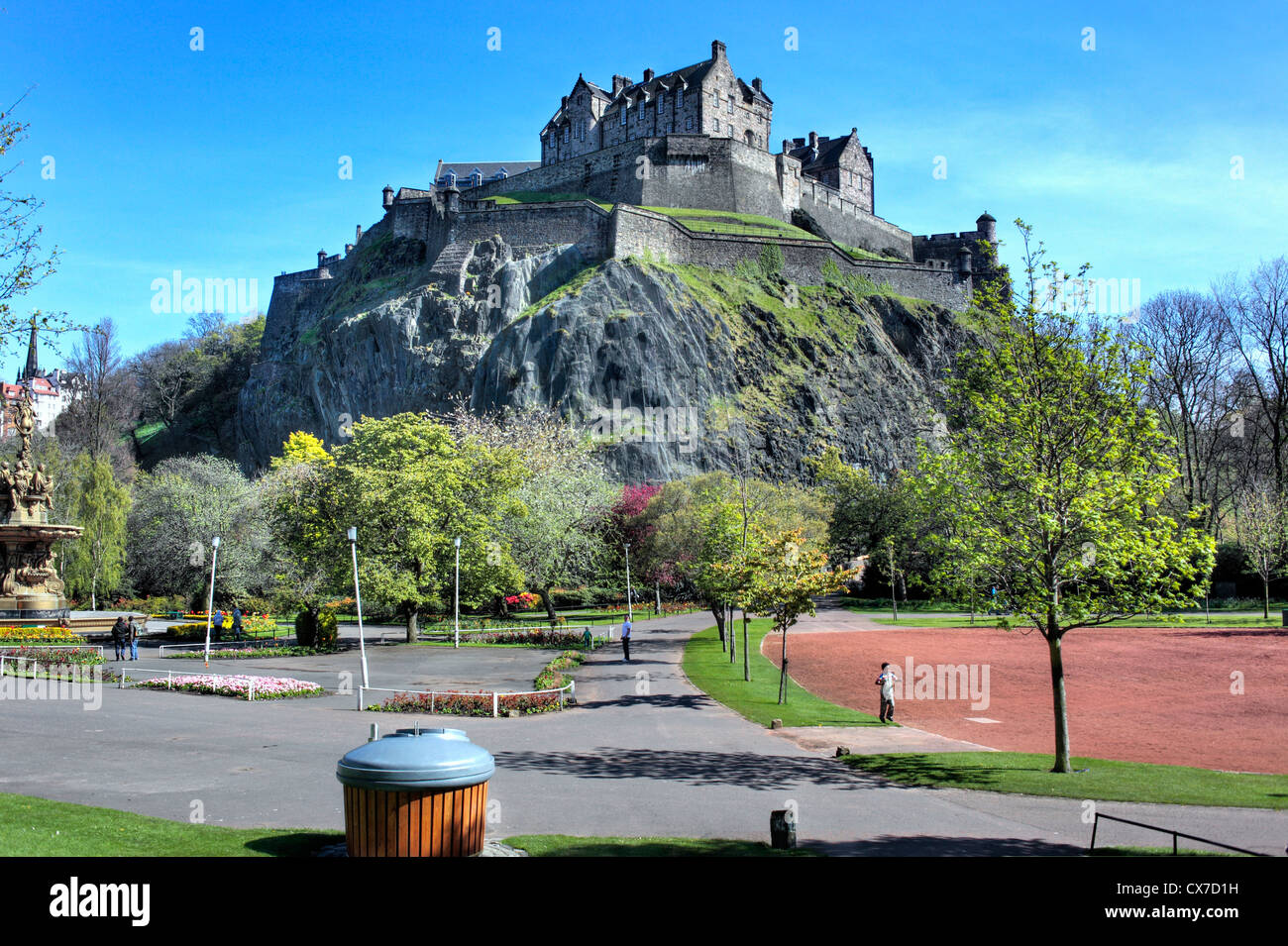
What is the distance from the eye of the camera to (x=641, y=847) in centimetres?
917

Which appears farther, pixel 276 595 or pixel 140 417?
pixel 140 417

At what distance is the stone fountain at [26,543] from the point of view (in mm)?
34219

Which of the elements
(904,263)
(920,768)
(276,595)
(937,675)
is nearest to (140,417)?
(276,595)

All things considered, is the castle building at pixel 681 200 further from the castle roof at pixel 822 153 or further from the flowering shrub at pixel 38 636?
the flowering shrub at pixel 38 636

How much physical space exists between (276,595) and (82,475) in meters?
14.5

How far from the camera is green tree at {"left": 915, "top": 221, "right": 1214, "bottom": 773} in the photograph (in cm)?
1446

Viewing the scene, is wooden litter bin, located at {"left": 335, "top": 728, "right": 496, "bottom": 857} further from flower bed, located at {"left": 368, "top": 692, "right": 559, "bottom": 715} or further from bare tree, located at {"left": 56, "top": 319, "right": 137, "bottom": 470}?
bare tree, located at {"left": 56, "top": 319, "right": 137, "bottom": 470}

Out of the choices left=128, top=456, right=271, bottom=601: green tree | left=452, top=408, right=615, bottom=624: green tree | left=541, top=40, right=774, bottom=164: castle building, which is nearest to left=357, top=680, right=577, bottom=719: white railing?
left=452, top=408, right=615, bottom=624: green tree

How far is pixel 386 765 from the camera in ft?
22.9

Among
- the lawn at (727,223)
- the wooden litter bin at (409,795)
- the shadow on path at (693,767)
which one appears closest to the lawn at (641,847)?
the wooden litter bin at (409,795)

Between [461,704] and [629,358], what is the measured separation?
54808 mm

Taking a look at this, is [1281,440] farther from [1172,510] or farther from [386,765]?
[386,765]

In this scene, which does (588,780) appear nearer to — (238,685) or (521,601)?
(238,685)

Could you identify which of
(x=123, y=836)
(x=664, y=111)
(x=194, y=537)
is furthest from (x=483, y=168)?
(x=123, y=836)
